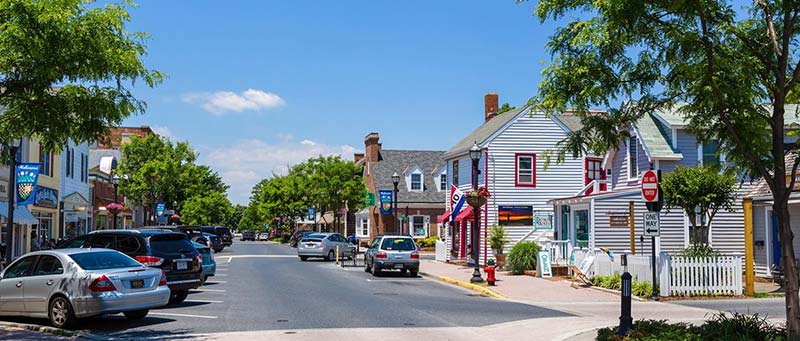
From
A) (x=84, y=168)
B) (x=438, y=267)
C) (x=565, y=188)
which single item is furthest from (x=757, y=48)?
(x=84, y=168)

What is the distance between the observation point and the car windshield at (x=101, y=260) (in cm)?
1409

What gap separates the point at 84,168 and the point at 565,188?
2862 centimetres

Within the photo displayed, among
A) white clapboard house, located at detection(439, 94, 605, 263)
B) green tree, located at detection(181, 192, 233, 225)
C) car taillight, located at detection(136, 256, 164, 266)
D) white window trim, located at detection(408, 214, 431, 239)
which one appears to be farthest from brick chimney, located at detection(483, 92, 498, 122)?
green tree, located at detection(181, 192, 233, 225)

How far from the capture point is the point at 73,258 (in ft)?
46.4

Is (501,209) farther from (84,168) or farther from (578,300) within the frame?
(84,168)

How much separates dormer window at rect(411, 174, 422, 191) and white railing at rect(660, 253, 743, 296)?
4002cm

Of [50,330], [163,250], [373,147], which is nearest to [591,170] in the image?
[163,250]

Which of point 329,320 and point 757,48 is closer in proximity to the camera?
point 757,48

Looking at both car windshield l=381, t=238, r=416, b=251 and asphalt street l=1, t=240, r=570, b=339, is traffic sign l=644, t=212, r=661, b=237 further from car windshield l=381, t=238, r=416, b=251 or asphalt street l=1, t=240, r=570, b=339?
car windshield l=381, t=238, r=416, b=251

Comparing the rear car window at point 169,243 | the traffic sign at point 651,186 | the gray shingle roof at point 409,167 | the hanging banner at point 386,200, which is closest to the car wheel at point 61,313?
the rear car window at point 169,243

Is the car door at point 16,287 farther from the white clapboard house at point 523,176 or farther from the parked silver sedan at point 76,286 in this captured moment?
the white clapboard house at point 523,176

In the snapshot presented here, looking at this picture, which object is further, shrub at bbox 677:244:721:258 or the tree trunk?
shrub at bbox 677:244:721:258

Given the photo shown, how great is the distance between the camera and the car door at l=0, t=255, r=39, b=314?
14398 mm

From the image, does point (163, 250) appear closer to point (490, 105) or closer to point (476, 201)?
point (476, 201)
